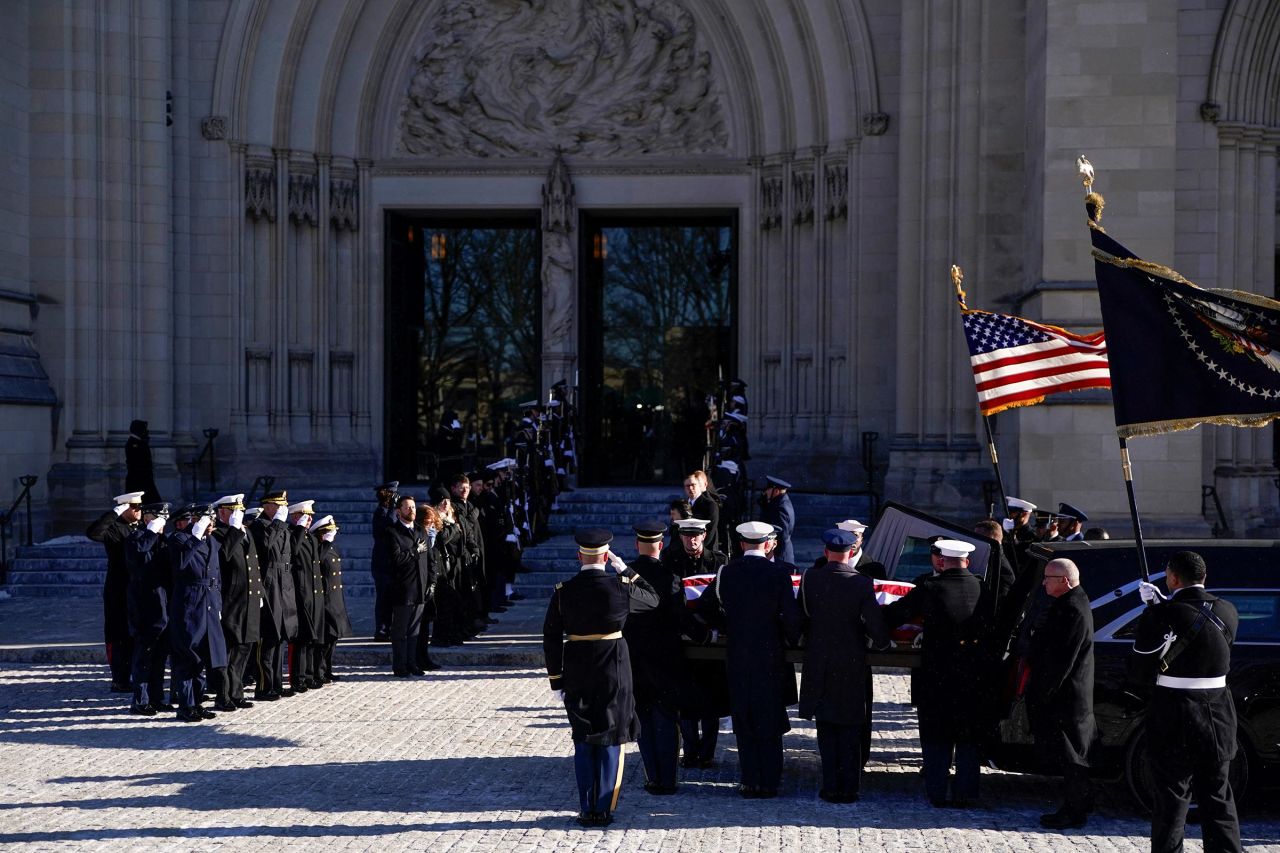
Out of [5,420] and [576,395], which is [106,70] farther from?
[576,395]

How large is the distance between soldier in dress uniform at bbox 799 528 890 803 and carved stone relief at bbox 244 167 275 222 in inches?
596

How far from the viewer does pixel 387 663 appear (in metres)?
14.0

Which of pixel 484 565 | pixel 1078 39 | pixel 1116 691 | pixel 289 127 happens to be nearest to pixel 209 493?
pixel 289 127

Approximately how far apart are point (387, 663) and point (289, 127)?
1105 centimetres

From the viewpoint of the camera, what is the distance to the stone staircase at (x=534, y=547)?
59.7ft

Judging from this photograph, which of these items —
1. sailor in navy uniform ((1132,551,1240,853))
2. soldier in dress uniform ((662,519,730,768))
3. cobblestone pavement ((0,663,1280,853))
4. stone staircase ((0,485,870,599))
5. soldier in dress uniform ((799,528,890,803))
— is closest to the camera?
sailor in navy uniform ((1132,551,1240,853))

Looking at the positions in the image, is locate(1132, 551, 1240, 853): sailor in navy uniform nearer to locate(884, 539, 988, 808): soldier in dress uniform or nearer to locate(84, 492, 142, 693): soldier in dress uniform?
locate(884, 539, 988, 808): soldier in dress uniform

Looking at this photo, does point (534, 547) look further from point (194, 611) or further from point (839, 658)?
point (839, 658)

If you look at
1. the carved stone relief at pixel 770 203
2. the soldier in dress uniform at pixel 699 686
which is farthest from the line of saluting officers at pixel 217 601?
the carved stone relief at pixel 770 203

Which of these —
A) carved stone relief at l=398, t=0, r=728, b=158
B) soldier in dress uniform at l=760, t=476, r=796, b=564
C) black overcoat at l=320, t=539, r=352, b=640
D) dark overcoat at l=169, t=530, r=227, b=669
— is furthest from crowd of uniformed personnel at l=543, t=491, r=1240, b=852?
carved stone relief at l=398, t=0, r=728, b=158

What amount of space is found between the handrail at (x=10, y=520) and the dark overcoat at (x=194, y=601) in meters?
7.89

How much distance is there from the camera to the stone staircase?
18.2m

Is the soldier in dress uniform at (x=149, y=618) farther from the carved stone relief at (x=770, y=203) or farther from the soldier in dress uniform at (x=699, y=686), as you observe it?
the carved stone relief at (x=770, y=203)

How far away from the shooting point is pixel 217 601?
11.6 meters
